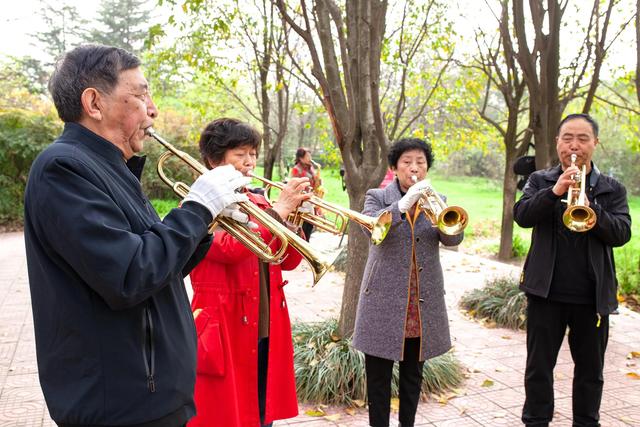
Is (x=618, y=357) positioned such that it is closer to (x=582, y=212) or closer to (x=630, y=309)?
(x=630, y=309)

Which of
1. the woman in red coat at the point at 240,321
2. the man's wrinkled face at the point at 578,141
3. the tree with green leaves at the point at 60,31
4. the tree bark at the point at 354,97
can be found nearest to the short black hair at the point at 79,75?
the woman in red coat at the point at 240,321

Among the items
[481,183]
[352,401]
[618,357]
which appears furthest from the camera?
[481,183]

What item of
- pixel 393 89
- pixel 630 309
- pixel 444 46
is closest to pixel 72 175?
pixel 630 309

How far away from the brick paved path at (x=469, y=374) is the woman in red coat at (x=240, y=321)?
38.8 inches

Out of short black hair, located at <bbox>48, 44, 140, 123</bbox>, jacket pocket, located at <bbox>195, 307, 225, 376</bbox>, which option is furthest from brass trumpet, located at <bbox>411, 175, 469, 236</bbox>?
short black hair, located at <bbox>48, 44, 140, 123</bbox>

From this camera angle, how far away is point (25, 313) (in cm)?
608

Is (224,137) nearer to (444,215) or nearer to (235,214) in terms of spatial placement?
(235,214)

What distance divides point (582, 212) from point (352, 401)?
81.3 inches

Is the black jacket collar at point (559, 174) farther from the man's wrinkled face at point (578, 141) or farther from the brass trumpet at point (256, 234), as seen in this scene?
the brass trumpet at point (256, 234)

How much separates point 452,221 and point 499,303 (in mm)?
3385

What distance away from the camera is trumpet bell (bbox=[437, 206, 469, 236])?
3.11 metres

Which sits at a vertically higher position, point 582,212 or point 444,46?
point 444,46

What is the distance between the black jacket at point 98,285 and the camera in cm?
150

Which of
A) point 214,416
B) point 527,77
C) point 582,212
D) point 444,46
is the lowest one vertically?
point 214,416
